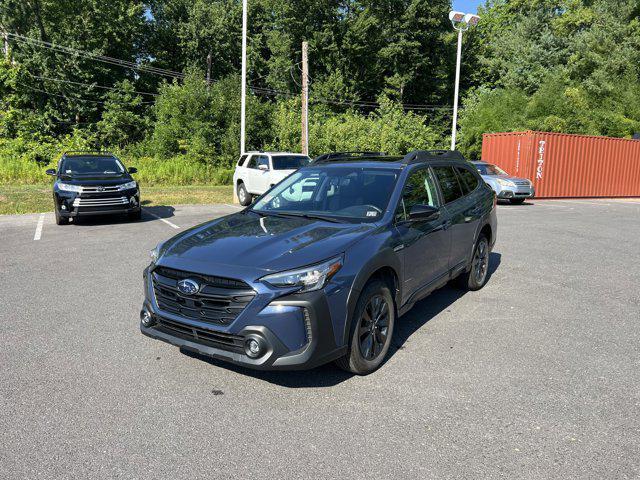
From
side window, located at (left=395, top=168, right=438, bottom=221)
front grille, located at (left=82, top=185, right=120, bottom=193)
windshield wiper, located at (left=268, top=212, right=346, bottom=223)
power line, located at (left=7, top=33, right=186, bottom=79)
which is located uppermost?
power line, located at (left=7, top=33, right=186, bottom=79)

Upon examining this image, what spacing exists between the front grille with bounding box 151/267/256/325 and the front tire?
827 mm

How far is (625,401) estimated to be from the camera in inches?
141

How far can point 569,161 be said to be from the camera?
75.9 feet

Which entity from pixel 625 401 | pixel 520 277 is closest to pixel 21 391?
pixel 625 401

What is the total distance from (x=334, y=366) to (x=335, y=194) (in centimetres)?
159

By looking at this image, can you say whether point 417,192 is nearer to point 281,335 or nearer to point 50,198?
point 281,335

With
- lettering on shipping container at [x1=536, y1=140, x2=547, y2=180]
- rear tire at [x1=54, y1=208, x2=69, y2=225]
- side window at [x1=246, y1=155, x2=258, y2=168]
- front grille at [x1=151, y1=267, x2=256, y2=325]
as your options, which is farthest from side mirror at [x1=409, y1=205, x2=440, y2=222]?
lettering on shipping container at [x1=536, y1=140, x2=547, y2=180]

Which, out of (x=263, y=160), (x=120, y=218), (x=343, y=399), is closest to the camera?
(x=343, y=399)

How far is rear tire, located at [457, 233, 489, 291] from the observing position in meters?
6.27

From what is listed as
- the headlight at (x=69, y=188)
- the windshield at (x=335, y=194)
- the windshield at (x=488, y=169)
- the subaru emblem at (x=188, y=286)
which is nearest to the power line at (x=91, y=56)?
the headlight at (x=69, y=188)

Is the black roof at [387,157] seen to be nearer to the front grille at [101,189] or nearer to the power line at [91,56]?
the front grille at [101,189]

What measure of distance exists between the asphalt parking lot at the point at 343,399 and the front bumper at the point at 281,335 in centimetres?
35

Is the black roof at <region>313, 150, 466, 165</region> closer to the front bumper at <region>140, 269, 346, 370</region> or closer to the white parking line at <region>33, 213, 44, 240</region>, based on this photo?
the front bumper at <region>140, 269, 346, 370</region>

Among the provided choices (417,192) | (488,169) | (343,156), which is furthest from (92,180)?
(488,169)
